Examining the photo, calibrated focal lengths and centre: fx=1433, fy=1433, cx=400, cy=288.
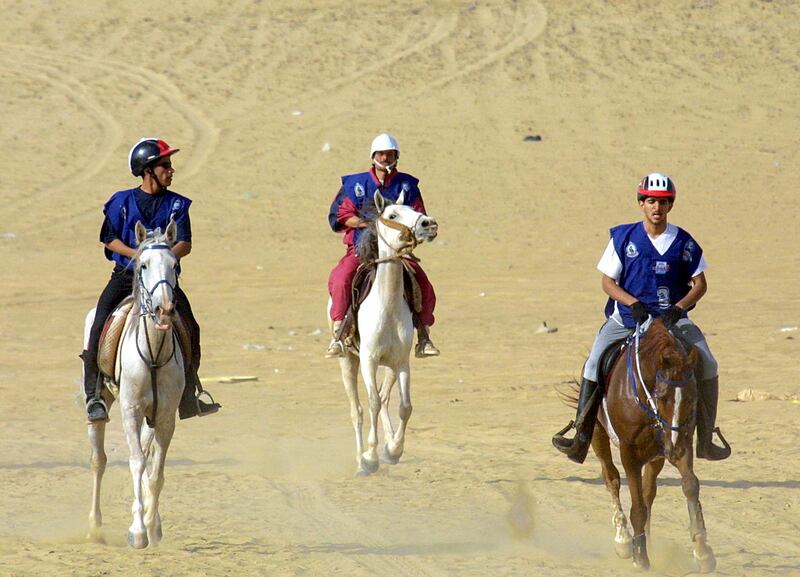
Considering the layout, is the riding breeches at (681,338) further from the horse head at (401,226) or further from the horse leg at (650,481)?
the horse head at (401,226)

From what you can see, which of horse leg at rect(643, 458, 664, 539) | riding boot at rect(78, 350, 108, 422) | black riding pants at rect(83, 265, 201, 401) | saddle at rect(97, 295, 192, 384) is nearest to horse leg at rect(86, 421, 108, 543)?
riding boot at rect(78, 350, 108, 422)

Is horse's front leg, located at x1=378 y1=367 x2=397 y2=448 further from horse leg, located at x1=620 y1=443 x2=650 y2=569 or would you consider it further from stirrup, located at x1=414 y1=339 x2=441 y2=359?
horse leg, located at x1=620 y1=443 x2=650 y2=569

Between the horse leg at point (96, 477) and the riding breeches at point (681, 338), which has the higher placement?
the riding breeches at point (681, 338)

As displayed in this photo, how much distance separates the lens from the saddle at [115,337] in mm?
9555

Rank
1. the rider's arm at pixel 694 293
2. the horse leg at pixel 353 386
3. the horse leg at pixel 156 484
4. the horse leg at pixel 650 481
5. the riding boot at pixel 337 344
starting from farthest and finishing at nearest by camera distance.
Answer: the horse leg at pixel 353 386
the riding boot at pixel 337 344
the horse leg at pixel 156 484
the horse leg at pixel 650 481
the rider's arm at pixel 694 293

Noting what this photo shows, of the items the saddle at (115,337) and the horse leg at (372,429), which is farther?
the horse leg at (372,429)

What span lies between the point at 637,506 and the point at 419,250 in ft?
59.0

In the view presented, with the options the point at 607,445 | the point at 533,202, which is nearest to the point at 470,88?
the point at 533,202

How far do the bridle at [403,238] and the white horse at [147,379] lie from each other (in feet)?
8.70

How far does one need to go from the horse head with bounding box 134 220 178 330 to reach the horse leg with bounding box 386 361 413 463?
11.3ft

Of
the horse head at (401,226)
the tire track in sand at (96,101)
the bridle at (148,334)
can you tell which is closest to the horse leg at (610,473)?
the horse head at (401,226)

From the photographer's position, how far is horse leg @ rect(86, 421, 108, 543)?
381 inches

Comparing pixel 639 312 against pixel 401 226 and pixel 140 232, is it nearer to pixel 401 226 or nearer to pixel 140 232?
pixel 140 232

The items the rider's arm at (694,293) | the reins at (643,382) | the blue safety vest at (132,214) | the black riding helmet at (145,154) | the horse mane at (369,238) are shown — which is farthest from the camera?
the horse mane at (369,238)
